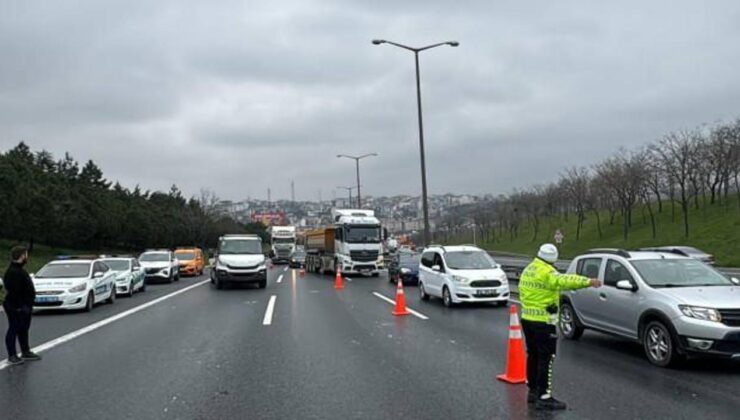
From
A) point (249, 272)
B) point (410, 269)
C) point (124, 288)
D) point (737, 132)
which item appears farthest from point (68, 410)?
point (737, 132)

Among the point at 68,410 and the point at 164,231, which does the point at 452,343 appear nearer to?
the point at 68,410

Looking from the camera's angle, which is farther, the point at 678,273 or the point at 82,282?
the point at 82,282

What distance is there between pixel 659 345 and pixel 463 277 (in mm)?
9380

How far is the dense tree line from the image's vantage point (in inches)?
1812

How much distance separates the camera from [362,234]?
37188 millimetres

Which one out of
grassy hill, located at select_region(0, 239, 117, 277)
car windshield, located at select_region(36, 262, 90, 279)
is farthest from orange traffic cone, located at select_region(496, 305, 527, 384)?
grassy hill, located at select_region(0, 239, 117, 277)

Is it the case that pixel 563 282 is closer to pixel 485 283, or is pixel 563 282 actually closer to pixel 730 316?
pixel 730 316

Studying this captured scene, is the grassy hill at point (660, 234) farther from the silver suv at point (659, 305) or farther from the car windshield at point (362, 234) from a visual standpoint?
the silver suv at point (659, 305)

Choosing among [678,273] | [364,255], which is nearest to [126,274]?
[364,255]

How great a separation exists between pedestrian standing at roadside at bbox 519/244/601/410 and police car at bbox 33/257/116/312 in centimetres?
1421

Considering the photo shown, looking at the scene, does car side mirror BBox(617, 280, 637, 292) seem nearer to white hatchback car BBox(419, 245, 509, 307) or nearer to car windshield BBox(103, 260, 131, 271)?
white hatchback car BBox(419, 245, 509, 307)

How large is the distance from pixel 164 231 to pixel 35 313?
6160 centimetres

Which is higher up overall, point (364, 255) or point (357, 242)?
point (357, 242)

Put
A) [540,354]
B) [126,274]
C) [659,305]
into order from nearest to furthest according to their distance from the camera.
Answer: [540,354] → [659,305] → [126,274]
